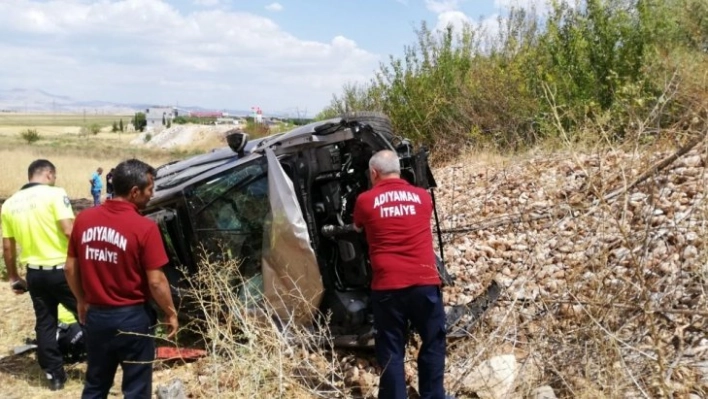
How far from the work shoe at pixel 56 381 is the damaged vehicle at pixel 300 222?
3.64ft

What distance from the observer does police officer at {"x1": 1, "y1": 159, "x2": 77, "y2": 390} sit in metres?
4.81

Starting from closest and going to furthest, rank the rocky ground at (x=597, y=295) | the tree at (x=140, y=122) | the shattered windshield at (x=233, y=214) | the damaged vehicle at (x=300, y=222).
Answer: the rocky ground at (x=597, y=295) → the damaged vehicle at (x=300, y=222) → the shattered windshield at (x=233, y=214) → the tree at (x=140, y=122)

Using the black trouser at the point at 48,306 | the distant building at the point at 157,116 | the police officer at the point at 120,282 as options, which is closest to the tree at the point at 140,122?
the distant building at the point at 157,116

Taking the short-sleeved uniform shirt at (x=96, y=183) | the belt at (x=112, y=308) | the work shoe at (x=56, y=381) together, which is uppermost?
the belt at (x=112, y=308)

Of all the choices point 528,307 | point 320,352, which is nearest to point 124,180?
point 320,352

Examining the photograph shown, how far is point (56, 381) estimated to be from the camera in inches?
191

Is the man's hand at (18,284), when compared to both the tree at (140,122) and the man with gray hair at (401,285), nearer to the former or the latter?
the man with gray hair at (401,285)

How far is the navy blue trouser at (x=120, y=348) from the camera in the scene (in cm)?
345

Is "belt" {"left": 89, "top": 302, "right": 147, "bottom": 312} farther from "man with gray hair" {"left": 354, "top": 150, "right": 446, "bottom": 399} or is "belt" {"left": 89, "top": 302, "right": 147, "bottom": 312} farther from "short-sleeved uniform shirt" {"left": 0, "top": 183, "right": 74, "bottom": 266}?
"short-sleeved uniform shirt" {"left": 0, "top": 183, "right": 74, "bottom": 266}

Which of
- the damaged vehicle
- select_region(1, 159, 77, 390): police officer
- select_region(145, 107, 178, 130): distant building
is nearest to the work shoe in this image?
select_region(1, 159, 77, 390): police officer

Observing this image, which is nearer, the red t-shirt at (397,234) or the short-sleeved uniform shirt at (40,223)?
the red t-shirt at (397,234)

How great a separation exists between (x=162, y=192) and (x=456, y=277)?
113 inches

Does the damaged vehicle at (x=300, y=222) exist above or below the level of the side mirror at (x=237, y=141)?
below

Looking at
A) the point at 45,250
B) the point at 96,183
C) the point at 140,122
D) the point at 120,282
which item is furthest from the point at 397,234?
the point at 140,122
